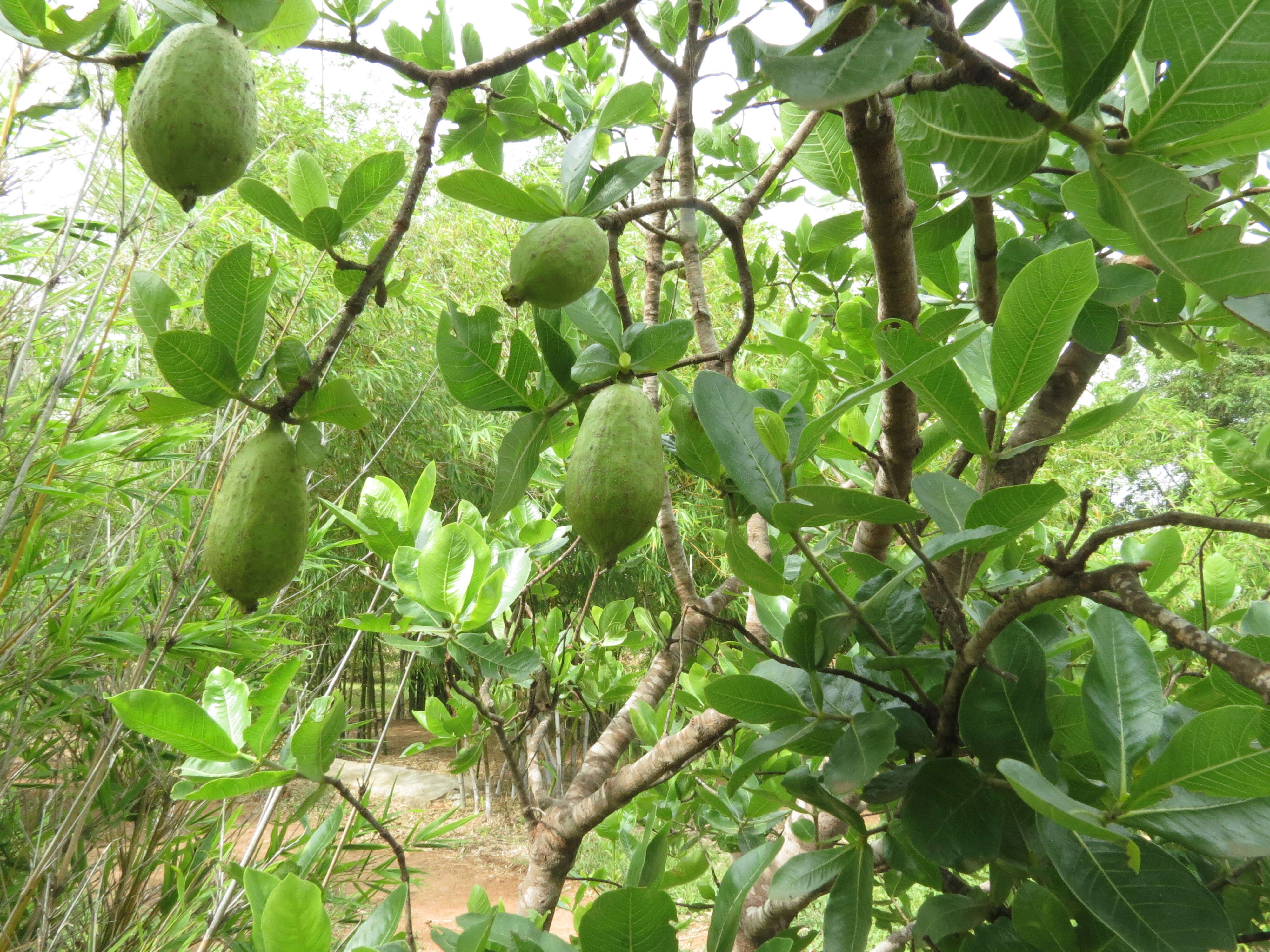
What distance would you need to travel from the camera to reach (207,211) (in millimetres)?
2266

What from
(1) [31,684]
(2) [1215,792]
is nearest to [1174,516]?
(2) [1215,792]

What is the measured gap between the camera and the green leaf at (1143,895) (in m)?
0.31

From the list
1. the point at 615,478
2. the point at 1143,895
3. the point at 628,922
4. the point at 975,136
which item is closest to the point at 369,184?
the point at 615,478

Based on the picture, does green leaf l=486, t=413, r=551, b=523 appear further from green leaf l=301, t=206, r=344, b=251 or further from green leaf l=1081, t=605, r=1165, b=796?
green leaf l=1081, t=605, r=1165, b=796

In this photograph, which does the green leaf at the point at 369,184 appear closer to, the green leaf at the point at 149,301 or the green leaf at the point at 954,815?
the green leaf at the point at 149,301

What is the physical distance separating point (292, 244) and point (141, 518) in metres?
2.09

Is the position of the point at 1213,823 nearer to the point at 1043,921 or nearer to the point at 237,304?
the point at 1043,921

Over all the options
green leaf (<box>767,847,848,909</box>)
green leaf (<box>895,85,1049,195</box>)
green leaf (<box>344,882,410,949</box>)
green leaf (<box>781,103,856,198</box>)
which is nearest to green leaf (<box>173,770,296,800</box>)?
green leaf (<box>344,882,410,949</box>)

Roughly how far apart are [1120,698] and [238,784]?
1.94 feet

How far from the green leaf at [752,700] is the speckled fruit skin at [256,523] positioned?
0.25 metres

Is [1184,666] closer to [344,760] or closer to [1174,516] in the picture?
[1174,516]

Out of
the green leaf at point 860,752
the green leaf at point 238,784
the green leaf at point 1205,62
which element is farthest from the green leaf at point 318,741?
the green leaf at point 1205,62

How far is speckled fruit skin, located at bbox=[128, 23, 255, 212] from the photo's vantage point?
368 millimetres

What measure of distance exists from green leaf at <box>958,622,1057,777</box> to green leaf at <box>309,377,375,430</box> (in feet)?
1.15
